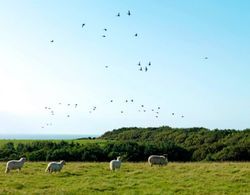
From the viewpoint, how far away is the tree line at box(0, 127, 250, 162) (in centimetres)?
6506

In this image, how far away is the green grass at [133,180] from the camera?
994 inches

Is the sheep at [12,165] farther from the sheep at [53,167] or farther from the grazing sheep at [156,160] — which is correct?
the grazing sheep at [156,160]

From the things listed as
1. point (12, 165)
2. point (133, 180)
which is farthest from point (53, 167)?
point (133, 180)

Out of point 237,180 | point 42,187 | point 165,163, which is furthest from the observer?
point 165,163

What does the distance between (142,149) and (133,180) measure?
4359cm

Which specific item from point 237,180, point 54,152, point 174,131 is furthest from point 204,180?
point 174,131

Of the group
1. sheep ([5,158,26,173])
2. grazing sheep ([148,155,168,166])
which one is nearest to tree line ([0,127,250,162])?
grazing sheep ([148,155,168,166])

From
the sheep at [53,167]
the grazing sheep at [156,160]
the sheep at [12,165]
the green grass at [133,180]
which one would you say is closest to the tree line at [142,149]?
the grazing sheep at [156,160]

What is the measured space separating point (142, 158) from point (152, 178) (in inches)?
1637

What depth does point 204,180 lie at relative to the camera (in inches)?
1109

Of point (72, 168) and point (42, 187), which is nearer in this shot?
point (42, 187)

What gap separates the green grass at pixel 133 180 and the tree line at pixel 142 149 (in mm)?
29745

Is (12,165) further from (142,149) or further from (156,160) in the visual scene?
(142,149)

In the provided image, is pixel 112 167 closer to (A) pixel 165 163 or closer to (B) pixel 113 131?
(A) pixel 165 163
